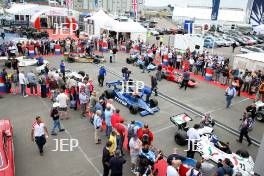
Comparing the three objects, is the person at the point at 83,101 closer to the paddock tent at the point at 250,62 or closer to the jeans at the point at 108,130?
the jeans at the point at 108,130

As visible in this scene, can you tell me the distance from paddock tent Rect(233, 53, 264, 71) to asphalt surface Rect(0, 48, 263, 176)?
3.59 metres

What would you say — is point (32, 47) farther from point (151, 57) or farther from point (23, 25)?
point (23, 25)

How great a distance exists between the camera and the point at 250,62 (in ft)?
61.1

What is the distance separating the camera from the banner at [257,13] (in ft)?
157

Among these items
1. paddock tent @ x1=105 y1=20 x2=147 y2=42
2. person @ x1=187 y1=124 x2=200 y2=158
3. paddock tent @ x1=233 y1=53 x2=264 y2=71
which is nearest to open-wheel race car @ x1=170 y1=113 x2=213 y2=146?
person @ x1=187 y1=124 x2=200 y2=158

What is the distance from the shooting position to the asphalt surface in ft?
27.5

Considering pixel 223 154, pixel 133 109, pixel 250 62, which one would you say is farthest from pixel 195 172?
pixel 250 62

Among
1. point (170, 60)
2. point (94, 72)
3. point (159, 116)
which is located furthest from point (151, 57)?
point (159, 116)

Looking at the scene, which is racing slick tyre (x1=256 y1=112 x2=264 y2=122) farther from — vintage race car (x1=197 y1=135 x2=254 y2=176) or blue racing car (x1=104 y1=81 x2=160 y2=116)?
blue racing car (x1=104 y1=81 x2=160 y2=116)

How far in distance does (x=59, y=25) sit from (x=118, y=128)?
34.6 meters

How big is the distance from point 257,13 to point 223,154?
4868 cm

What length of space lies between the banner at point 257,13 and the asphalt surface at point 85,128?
125 feet

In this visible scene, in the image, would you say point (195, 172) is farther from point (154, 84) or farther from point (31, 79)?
point (31, 79)

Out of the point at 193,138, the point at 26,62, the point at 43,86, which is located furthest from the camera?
the point at 26,62
